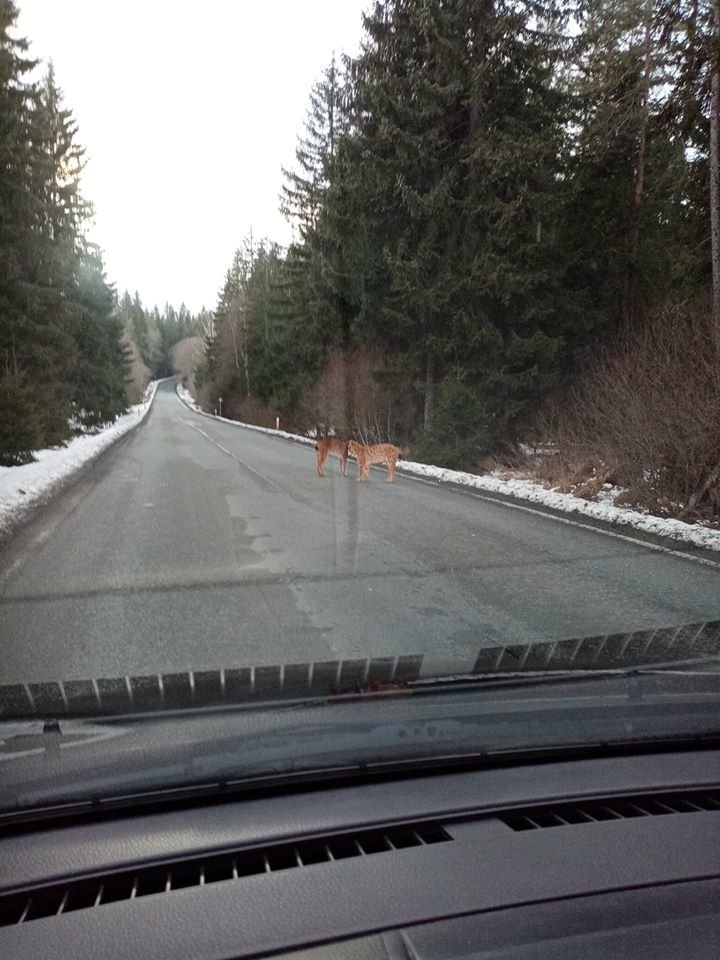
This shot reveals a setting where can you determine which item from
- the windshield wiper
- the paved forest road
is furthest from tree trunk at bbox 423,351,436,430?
the windshield wiper

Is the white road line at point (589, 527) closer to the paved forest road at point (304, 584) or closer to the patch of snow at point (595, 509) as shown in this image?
the paved forest road at point (304, 584)

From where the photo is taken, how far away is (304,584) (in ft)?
25.5

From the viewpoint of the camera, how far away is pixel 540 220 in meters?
22.2

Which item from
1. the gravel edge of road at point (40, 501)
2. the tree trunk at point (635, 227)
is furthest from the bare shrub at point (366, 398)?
the gravel edge of road at point (40, 501)

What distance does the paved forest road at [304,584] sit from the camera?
5.77 m

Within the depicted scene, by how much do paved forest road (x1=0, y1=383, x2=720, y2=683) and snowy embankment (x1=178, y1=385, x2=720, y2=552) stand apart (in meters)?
0.91

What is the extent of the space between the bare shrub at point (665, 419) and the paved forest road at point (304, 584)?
6.98 feet

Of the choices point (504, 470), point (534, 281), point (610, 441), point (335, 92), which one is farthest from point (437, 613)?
point (335, 92)

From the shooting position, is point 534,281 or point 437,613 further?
point 534,281

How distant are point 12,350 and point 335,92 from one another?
19271 mm

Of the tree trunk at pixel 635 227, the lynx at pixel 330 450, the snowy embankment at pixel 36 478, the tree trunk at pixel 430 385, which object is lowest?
the snowy embankment at pixel 36 478

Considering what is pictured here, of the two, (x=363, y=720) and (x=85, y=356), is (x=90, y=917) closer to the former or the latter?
(x=363, y=720)

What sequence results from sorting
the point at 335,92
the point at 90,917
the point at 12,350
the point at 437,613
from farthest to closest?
1. the point at 335,92
2. the point at 12,350
3. the point at 437,613
4. the point at 90,917

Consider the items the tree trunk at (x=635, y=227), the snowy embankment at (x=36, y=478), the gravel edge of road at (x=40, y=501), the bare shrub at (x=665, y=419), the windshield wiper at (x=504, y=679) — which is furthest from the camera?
the tree trunk at (x=635, y=227)
